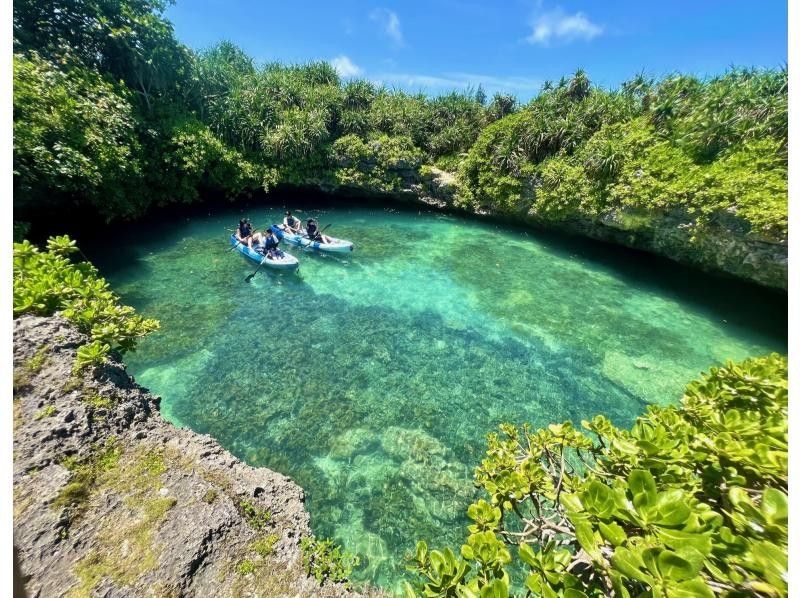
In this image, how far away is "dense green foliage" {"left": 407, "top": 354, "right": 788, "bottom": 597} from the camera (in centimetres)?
163

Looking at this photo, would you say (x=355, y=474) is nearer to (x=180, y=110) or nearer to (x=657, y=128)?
(x=657, y=128)

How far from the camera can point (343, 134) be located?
24.0 metres

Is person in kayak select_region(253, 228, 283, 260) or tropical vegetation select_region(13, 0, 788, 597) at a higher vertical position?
tropical vegetation select_region(13, 0, 788, 597)

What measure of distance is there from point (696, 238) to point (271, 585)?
17735 millimetres

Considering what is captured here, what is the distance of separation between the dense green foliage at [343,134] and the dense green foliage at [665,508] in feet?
43.9

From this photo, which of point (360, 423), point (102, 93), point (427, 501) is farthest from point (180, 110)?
point (427, 501)

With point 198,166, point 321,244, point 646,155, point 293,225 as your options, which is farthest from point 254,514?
point 646,155

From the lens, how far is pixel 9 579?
1.62m

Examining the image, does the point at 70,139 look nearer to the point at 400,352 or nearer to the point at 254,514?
the point at 400,352

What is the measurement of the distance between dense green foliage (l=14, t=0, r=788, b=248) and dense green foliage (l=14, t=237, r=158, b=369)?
756 centimetres

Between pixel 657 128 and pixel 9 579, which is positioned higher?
pixel 657 128

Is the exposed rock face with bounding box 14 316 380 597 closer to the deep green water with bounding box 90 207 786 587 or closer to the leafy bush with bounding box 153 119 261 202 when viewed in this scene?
the deep green water with bounding box 90 207 786 587

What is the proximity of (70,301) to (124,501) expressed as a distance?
3.64 meters

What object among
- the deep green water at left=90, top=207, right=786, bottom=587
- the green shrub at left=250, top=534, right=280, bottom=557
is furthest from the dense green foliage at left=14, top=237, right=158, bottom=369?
the green shrub at left=250, top=534, right=280, bottom=557
